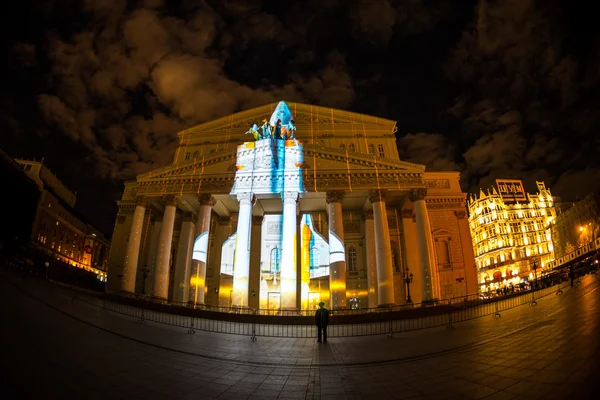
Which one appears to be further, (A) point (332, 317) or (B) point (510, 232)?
(B) point (510, 232)

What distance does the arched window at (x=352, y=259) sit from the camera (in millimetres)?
32031

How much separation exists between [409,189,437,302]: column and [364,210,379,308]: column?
11.6ft

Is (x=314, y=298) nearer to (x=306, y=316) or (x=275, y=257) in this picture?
(x=275, y=257)

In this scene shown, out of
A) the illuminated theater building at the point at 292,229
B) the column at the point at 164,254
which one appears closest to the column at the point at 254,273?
the illuminated theater building at the point at 292,229

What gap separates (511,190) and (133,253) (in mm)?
87519

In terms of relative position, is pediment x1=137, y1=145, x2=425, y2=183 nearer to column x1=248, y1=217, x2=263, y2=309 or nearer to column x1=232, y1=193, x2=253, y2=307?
column x1=232, y1=193, x2=253, y2=307

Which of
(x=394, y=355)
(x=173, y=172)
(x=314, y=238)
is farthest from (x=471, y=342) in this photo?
(x=173, y=172)

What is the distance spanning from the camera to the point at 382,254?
25.7 meters

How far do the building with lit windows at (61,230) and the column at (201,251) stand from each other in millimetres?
26758

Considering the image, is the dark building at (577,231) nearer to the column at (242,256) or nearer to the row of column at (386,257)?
the row of column at (386,257)

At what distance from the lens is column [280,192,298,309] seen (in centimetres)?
2494

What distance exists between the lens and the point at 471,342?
930cm

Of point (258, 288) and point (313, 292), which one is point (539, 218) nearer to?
point (313, 292)

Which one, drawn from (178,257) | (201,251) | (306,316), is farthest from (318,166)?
(178,257)
